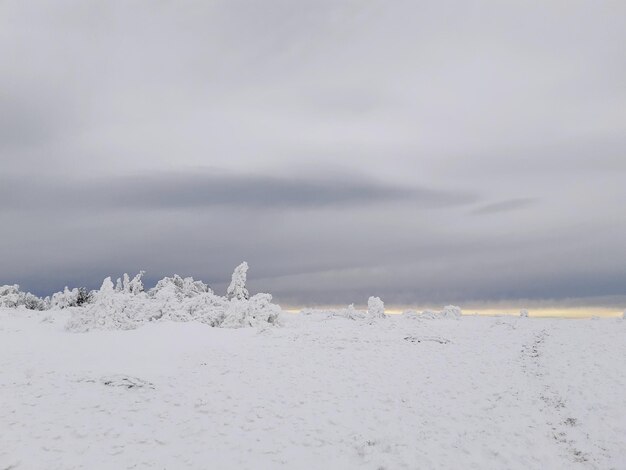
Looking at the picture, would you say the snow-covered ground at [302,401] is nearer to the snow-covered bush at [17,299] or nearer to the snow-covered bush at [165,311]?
the snow-covered bush at [165,311]

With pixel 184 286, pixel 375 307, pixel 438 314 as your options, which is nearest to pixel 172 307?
pixel 184 286

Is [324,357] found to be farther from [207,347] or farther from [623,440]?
[623,440]

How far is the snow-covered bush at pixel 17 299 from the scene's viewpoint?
5234 centimetres

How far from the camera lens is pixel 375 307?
4522cm

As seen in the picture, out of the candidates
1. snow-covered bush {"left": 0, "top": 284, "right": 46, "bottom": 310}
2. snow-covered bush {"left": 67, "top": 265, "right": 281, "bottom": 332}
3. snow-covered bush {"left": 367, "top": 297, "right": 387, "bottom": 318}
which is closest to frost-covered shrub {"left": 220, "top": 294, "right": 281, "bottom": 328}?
snow-covered bush {"left": 67, "top": 265, "right": 281, "bottom": 332}

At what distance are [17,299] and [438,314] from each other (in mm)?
44937

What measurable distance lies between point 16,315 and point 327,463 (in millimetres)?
39062

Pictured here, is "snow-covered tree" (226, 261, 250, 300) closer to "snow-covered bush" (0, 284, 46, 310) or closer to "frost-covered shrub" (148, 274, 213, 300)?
"frost-covered shrub" (148, 274, 213, 300)

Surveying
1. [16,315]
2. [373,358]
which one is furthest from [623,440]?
[16,315]

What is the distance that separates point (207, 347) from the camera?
2766 centimetres

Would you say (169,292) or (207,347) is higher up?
(169,292)

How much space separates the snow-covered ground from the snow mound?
49.8 ft

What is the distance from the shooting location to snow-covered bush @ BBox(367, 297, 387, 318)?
44.8 metres

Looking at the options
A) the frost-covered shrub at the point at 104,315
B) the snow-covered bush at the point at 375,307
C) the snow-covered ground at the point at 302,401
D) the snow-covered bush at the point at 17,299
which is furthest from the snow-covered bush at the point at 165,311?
the snow-covered bush at the point at 17,299
